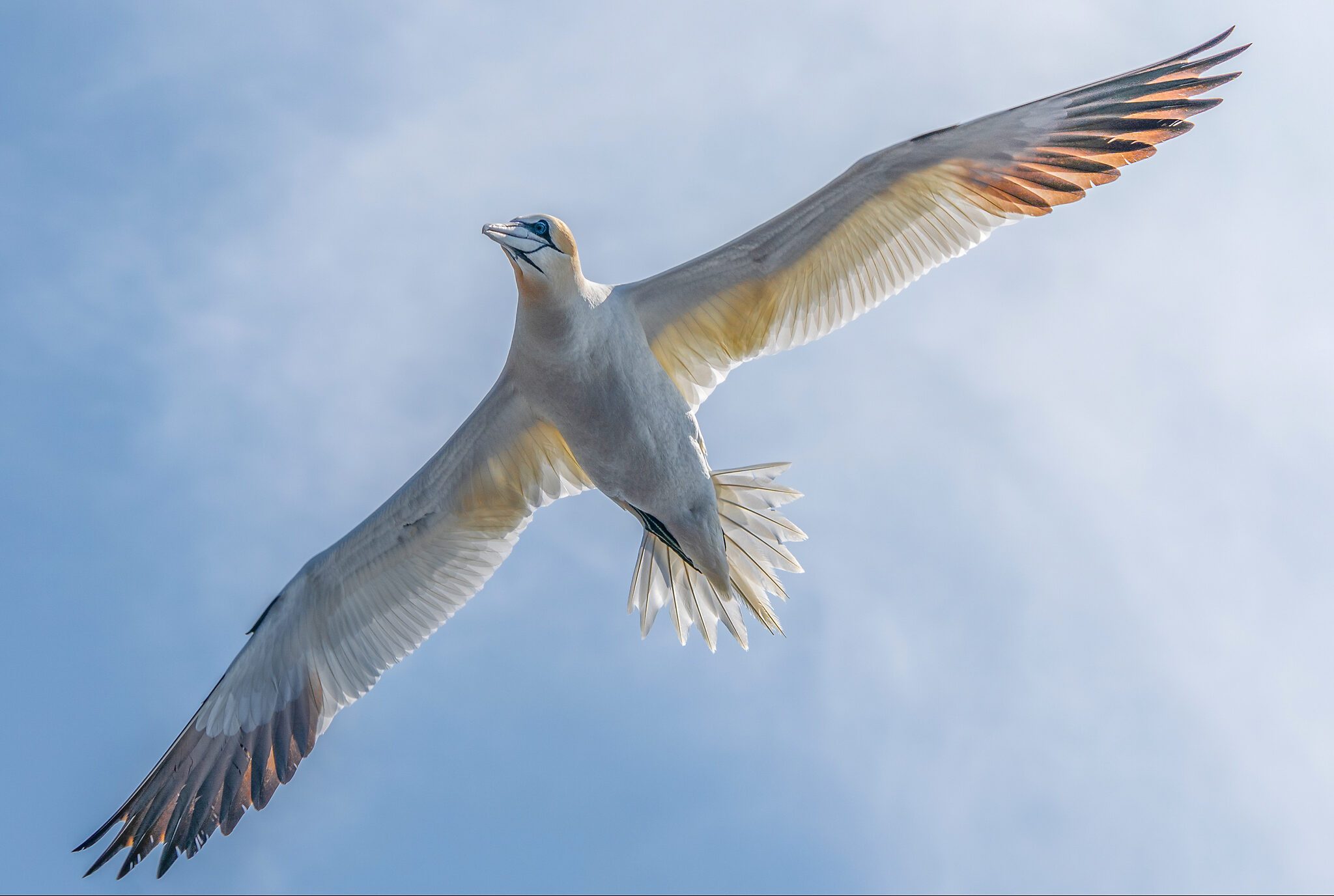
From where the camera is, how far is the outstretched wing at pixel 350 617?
6.93 meters

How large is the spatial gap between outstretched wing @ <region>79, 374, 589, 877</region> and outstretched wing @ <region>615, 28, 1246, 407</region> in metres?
1.23

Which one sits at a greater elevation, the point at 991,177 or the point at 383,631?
the point at 991,177

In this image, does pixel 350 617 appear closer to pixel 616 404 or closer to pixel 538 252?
pixel 616 404

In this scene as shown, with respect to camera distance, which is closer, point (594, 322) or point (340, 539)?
point (594, 322)

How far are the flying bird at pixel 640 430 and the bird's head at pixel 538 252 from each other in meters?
0.01

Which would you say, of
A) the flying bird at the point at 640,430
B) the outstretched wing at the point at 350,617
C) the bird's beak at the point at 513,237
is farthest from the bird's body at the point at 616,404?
the outstretched wing at the point at 350,617

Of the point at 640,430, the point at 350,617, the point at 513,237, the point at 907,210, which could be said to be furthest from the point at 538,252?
the point at 350,617

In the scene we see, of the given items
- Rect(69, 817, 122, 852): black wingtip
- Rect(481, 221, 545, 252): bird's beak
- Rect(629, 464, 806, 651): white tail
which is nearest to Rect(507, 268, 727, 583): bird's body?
Rect(481, 221, 545, 252): bird's beak

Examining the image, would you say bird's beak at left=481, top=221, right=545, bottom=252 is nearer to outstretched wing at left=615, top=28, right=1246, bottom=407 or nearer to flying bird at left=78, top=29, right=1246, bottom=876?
flying bird at left=78, top=29, right=1246, bottom=876

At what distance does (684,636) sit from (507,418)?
1.77m

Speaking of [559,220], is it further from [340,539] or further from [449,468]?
[340,539]

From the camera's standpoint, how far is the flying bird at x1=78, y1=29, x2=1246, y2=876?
637cm

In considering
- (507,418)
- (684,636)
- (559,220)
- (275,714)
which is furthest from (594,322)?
(275,714)

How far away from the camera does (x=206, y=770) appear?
702 centimetres
